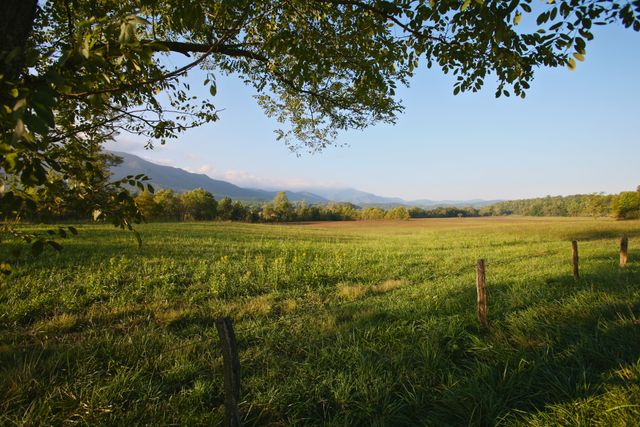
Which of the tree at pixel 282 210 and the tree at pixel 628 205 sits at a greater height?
the tree at pixel 628 205

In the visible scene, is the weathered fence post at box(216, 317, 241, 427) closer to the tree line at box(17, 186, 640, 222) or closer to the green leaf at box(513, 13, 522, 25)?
the green leaf at box(513, 13, 522, 25)

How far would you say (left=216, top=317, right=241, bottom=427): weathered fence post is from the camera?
2883 millimetres

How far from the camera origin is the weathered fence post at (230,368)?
9.46 feet

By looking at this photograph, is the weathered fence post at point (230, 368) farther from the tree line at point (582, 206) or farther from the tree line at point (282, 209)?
the tree line at point (582, 206)

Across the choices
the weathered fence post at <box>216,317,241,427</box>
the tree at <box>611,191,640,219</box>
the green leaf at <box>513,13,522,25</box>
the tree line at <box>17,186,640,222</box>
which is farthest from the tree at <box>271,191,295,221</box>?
the weathered fence post at <box>216,317,241,427</box>

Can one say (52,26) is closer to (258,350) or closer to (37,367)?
(37,367)

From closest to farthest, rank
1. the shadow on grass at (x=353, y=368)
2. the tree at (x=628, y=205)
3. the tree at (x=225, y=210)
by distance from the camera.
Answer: the shadow on grass at (x=353, y=368)
the tree at (x=628, y=205)
the tree at (x=225, y=210)

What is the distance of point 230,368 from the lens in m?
2.93

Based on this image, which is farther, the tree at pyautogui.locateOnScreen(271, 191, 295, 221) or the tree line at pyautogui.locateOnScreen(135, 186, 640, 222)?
the tree at pyautogui.locateOnScreen(271, 191, 295, 221)

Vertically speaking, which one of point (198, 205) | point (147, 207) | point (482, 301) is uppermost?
point (198, 205)

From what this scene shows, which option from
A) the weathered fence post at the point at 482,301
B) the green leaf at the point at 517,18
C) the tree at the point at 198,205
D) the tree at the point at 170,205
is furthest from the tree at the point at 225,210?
the green leaf at the point at 517,18

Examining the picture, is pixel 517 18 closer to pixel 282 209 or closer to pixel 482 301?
pixel 482 301

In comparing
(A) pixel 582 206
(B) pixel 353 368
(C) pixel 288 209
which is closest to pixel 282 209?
(C) pixel 288 209

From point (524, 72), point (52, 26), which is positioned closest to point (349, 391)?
point (524, 72)
